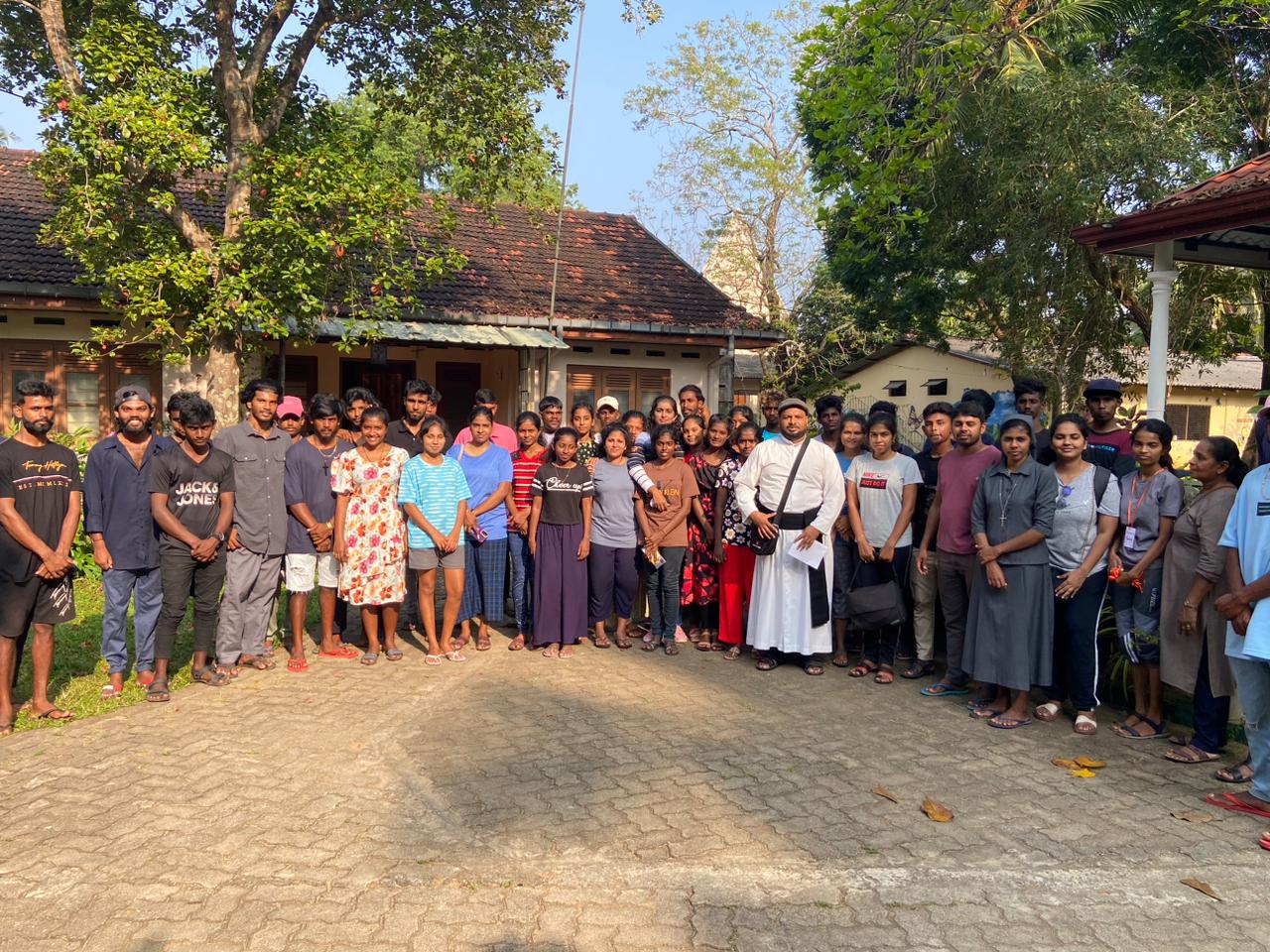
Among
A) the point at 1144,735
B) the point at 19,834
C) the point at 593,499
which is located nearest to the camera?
the point at 19,834

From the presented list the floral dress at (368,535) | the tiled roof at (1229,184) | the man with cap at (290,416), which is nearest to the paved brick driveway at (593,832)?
the floral dress at (368,535)

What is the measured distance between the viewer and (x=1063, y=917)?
3545 mm

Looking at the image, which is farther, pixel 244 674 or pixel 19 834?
pixel 244 674

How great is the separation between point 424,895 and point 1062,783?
3182 millimetres

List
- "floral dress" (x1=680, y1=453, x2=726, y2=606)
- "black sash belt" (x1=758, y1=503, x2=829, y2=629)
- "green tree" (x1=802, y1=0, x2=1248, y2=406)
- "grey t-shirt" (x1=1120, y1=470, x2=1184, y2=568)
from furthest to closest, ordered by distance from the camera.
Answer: "green tree" (x1=802, y1=0, x2=1248, y2=406), "floral dress" (x1=680, y1=453, x2=726, y2=606), "black sash belt" (x1=758, y1=503, x2=829, y2=629), "grey t-shirt" (x1=1120, y1=470, x2=1184, y2=568)

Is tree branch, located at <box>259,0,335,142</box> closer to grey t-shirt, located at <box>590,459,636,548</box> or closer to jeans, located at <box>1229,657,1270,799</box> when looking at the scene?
grey t-shirt, located at <box>590,459,636,548</box>

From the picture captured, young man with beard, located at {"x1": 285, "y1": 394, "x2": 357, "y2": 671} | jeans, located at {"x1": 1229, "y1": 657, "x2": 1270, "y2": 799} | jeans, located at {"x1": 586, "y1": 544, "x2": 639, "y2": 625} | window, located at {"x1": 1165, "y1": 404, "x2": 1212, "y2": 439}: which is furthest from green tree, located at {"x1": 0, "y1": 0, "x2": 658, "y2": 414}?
window, located at {"x1": 1165, "y1": 404, "x2": 1212, "y2": 439}

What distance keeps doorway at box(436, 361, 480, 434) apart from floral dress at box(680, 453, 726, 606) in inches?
367

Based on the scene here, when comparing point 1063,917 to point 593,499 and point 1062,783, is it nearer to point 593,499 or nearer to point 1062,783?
point 1062,783

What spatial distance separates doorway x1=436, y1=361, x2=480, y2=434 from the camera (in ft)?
52.9

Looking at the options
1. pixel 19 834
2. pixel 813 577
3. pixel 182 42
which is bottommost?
pixel 19 834

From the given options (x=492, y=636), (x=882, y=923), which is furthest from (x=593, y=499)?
(x=882, y=923)

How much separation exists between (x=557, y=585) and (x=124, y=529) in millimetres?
2925

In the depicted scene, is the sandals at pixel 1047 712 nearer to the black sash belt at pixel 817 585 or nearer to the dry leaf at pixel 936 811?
the black sash belt at pixel 817 585
